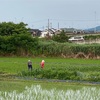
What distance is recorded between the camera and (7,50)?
52.8 m

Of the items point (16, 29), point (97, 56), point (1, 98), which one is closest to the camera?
point (1, 98)

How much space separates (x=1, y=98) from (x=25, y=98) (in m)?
0.47

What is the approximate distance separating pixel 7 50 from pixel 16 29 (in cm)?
524

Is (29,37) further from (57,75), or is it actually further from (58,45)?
(57,75)

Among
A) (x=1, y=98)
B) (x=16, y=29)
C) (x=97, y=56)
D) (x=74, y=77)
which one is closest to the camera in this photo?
(x=1, y=98)

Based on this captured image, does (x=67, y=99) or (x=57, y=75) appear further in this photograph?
(x=57, y=75)

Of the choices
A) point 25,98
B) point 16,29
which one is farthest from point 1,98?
point 16,29

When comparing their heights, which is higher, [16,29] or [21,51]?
[16,29]

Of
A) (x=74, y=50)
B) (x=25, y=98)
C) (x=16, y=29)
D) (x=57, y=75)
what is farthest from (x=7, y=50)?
(x=25, y=98)

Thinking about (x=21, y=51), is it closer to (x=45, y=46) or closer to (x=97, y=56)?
(x=45, y=46)

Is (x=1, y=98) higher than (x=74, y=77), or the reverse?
(x=1, y=98)

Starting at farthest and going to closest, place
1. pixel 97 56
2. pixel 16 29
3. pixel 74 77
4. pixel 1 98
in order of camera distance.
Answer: pixel 16 29 → pixel 97 56 → pixel 74 77 → pixel 1 98

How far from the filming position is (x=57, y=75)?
24.5 meters

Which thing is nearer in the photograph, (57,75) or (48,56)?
(57,75)
